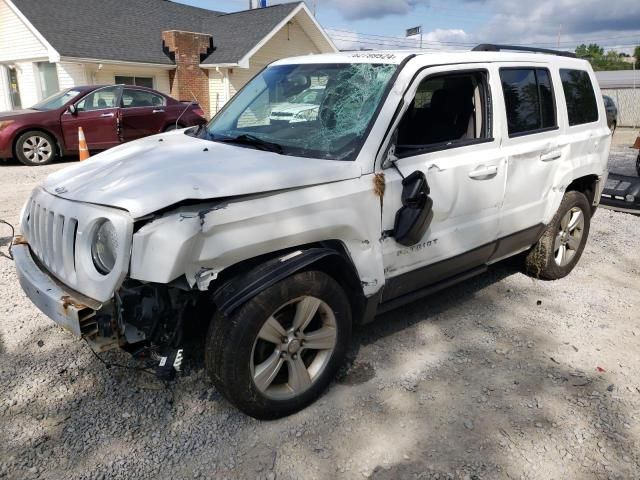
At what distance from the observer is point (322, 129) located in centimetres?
322

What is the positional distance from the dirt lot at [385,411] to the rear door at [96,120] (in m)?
7.49

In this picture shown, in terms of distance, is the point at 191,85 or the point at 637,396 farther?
the point at 191,85

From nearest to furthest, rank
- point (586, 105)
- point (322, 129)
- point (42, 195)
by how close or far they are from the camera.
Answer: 1. point (42, 195)
2. point (322, 129)
3. point (586, 105)

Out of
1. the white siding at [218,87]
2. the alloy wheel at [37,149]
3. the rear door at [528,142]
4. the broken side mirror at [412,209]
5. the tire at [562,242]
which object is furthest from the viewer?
the white siding at [218,87]

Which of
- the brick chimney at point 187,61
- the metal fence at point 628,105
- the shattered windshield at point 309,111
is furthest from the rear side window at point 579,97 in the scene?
the metal fence at point 628,105

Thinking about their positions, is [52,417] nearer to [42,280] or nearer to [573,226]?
[42,280]

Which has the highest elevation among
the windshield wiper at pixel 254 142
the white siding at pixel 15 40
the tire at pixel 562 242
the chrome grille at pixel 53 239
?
the white siding at pixel 15 40

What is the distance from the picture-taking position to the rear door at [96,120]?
10.7m

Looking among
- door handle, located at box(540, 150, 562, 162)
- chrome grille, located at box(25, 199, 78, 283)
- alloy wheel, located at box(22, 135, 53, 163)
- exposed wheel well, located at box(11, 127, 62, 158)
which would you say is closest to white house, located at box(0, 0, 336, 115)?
exposed wheel well, located at box(11, 127, 62, 158)

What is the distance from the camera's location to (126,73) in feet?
61.5

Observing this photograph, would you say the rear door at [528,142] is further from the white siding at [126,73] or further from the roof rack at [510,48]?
the white siding at [126,73]

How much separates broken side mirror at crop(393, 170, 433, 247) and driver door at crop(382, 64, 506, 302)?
32 mm

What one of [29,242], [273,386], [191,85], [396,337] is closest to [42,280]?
[29,242]

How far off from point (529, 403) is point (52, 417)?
8.87 feet
